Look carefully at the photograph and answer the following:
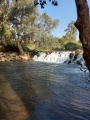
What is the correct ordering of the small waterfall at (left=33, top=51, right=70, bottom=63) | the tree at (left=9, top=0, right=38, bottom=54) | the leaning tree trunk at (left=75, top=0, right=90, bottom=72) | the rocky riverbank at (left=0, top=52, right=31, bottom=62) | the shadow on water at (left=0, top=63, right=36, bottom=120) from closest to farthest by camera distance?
1. the leaning tree trunk at (left=75, top=0, right=90, bottom=72)
2. the shadow on water at (left=0, top=63, right=36, bottom=120)
3. the rocky riverbank at (left=0, top=52, right=31, bottom=62)
4. the small waterfall at (left=33, top=51, right=70, bottom=63)
5. the tree at (left=9, top=0, right=38, bottom=54)

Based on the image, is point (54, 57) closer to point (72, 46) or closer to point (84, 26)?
point (72, 46)

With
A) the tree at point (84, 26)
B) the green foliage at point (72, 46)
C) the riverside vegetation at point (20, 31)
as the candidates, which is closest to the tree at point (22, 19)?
the riverside vegetation at point (20, 31)

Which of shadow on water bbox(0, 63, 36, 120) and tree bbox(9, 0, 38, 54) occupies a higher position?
tree bbox(9, 0, 38, 54)

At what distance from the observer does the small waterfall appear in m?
32.9

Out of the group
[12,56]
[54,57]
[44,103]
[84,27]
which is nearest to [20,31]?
[12,56]

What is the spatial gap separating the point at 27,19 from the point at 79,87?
28268mm

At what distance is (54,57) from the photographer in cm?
3450

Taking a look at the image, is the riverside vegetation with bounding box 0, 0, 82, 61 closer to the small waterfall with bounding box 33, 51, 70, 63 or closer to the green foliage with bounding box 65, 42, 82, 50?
the small waterfall with bounding box 33, 51, 70, 63

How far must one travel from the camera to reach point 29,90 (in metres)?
10.9

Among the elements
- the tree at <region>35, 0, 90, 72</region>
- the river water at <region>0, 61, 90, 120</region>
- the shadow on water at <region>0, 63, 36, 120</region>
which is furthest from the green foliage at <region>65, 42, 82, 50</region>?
the tree at <region>35, 0, 90, 72</region>

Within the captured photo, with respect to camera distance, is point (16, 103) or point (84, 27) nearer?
point (84, 27)

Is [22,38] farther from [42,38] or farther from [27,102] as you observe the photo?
[27,102]

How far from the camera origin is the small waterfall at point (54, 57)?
108 feet

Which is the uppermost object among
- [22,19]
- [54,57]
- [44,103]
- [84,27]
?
[22,19]
